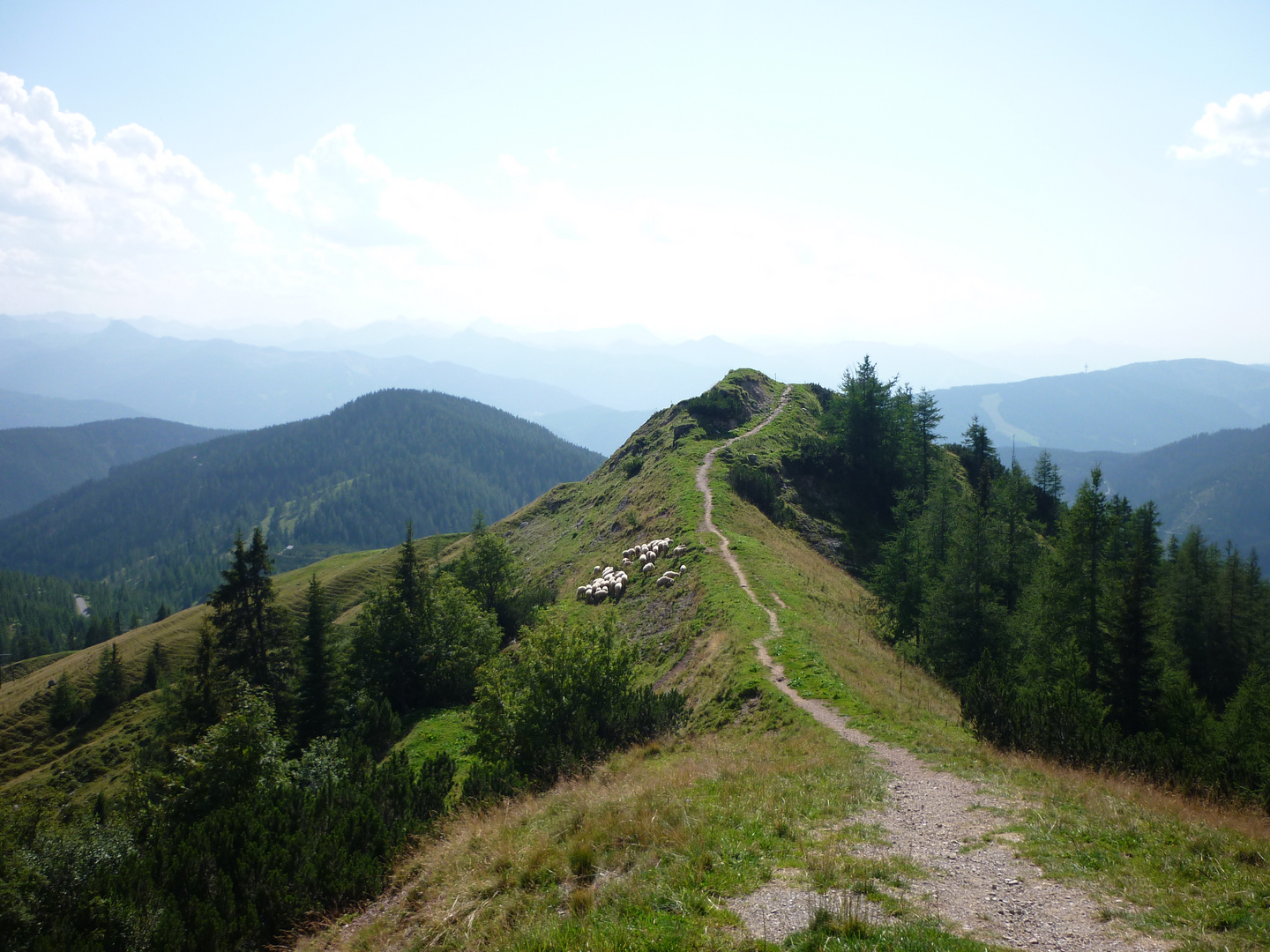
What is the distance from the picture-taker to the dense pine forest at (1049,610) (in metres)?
18.0

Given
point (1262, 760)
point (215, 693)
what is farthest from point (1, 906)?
point (1262, 760)

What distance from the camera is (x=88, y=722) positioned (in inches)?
3140

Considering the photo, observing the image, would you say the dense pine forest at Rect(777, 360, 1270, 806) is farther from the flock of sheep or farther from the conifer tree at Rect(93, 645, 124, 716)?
the conifer tree at Rect(93, 645, 124, 716)

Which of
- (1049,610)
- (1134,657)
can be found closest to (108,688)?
(1049,610)

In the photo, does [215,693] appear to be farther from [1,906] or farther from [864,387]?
[864,387]

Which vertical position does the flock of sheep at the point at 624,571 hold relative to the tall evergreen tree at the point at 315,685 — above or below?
above

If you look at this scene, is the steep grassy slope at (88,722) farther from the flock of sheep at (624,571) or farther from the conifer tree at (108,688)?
the flock of sheep at (624,571)

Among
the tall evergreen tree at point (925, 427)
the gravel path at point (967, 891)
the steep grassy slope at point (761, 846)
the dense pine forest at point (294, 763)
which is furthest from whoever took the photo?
the tall evergreen tree at point (925, 427)

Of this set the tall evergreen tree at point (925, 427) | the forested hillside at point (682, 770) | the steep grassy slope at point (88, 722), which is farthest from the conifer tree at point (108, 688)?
the tall evergreen tree at point (925, 427)

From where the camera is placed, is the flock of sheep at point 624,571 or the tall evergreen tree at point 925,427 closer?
the flock of sheep at point 624,571

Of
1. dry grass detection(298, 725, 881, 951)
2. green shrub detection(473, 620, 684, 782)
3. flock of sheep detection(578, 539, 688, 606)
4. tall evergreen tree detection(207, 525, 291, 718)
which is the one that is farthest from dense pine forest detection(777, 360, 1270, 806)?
tall evergreen tree detection(207, 525, 291, 718)

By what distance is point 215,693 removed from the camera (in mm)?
33156

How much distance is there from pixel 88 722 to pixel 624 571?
278 feet

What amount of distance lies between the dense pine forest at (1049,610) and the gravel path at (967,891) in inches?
246
